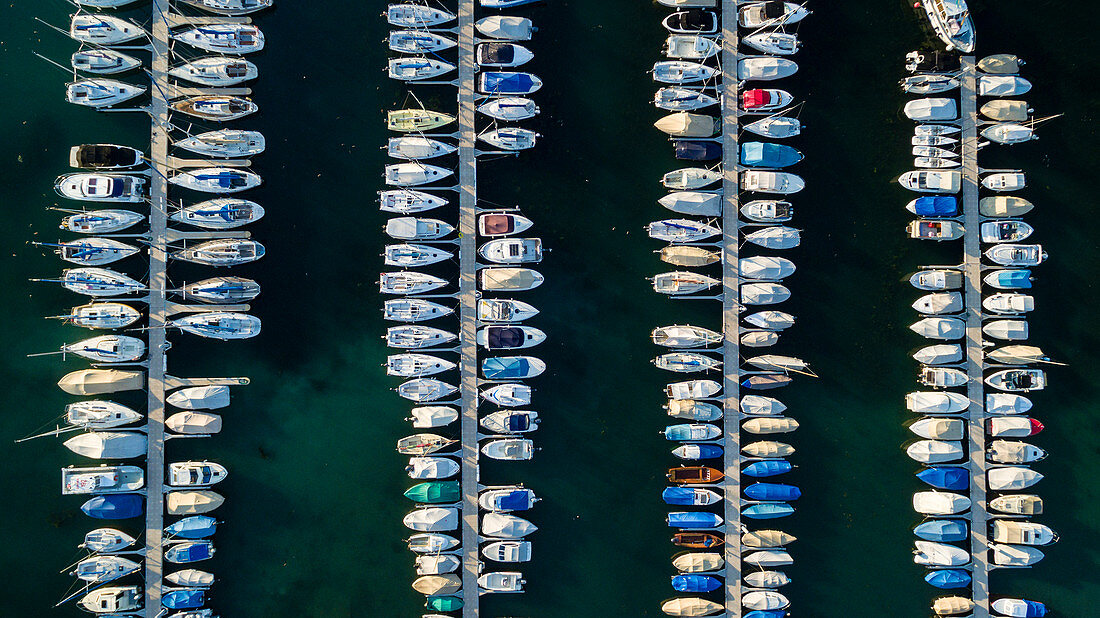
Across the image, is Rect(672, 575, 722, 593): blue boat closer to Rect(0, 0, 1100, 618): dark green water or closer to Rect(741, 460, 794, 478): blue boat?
Rect(0, 0, 1100, 618): dark green water

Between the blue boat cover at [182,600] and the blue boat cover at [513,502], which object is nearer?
the blue boat cover at [182,600]

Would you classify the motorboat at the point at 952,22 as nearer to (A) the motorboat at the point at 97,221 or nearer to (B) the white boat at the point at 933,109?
(B) the white boat at the point at 933,109

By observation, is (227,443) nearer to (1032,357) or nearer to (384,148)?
(384,148)

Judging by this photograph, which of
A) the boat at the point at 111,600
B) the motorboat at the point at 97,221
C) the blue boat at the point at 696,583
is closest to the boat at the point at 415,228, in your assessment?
the motorboat at the point at 97,221

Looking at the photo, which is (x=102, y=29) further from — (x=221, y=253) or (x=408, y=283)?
(x=408, y=283)

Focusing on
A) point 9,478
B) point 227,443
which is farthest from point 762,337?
point 9,478

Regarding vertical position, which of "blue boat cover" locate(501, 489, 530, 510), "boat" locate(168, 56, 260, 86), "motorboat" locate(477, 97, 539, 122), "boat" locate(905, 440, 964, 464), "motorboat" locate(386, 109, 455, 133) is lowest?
"blue boat cover" locate(501, 489, 530, 510)

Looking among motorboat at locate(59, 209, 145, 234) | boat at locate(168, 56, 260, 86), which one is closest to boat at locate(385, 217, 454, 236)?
boat at locate(168, 56, 260, 86)
